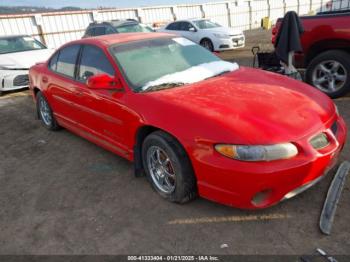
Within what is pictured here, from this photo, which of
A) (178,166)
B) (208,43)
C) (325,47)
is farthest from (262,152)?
(208,43)

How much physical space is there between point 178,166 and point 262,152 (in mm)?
782

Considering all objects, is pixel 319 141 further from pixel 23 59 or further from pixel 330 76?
pixel 23 59

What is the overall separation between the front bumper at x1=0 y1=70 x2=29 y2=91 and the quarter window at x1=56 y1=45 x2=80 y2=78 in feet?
14.4

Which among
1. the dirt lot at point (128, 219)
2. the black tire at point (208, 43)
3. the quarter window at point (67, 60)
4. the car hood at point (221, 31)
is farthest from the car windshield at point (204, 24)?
the dirt lot at point (128, 219)

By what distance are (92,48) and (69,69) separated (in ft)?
2.08

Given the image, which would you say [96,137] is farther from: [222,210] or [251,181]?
[251,181]

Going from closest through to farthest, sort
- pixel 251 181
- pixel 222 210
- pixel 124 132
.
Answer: pixel 251 181
pixel 222 210
pixel 124 132

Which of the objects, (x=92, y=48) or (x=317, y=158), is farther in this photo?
(x=92, y=48)

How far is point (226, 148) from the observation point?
2686mm

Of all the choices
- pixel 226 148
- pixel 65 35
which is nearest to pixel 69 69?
pixel 226 148

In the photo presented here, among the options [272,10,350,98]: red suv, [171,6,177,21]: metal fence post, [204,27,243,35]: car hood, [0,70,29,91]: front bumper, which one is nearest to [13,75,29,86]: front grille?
[0,70,29,91]: front bumper

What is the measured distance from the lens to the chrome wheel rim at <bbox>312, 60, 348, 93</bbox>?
18.4ft

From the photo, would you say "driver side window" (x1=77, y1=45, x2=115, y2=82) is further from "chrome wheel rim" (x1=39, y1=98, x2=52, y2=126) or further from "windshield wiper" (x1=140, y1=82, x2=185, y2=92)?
"chrome wheel rim" (x1=39, y1=98, x2=52, y2=126)

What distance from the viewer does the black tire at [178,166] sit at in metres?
3.01
